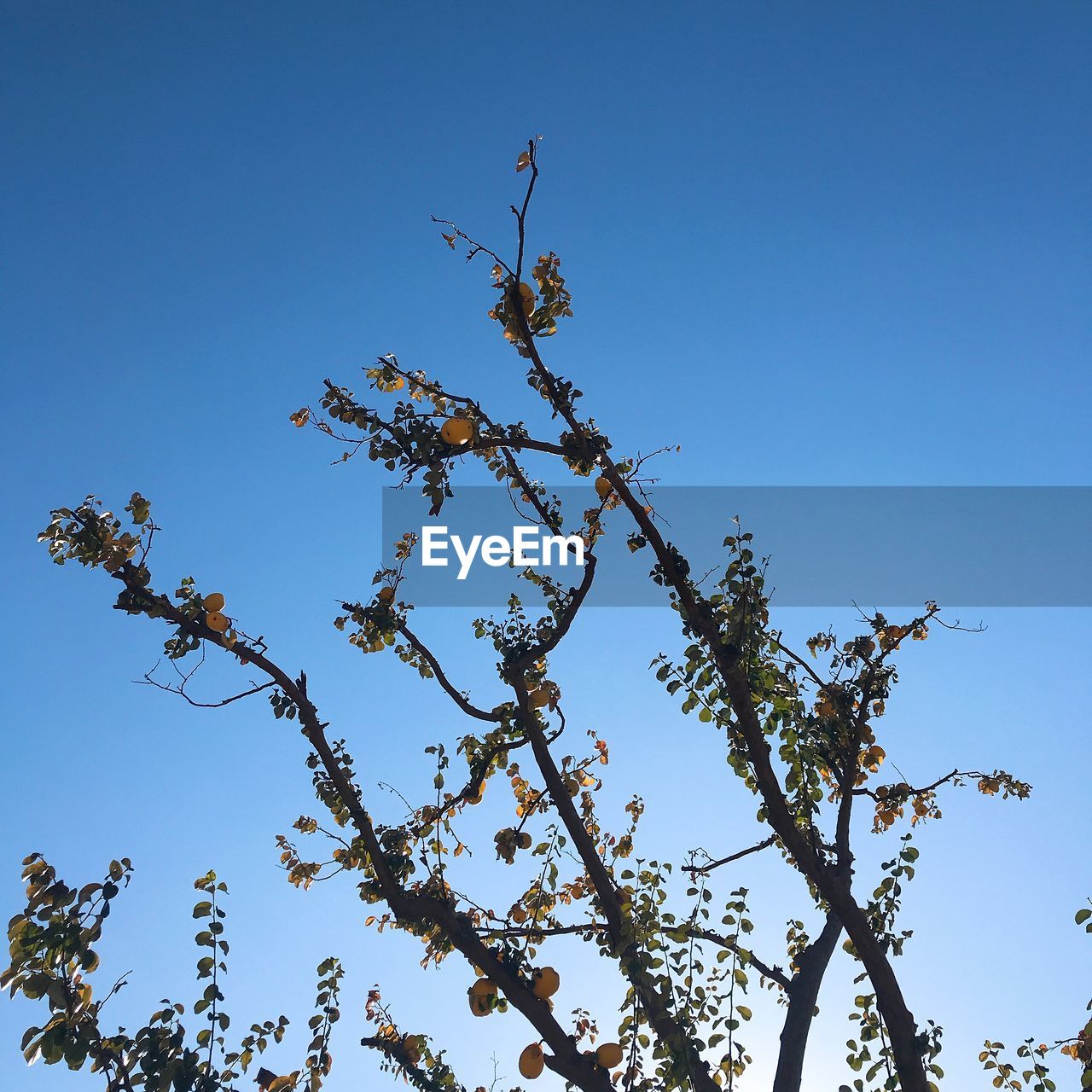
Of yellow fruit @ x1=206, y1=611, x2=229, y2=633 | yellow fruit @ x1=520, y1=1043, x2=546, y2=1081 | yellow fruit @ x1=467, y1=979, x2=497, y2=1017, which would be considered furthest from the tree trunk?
yellow fruit @ x1=206, y1=611, x2=229, y2=633

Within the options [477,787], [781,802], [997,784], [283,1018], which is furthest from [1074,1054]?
[283,1018]

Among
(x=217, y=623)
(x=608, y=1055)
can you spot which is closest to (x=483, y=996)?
(x=608, y=1055)

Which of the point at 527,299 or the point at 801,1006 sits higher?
the point at 527,299

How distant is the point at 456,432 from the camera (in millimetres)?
4559

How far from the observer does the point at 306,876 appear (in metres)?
5.88

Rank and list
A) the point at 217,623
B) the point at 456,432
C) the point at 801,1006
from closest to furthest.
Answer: the point at 217,623 → the point at 456,432 → the point at 801,1006

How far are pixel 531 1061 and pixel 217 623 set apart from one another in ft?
9.23

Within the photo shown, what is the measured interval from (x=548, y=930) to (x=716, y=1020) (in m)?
1.32

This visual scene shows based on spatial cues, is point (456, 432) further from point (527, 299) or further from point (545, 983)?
point (545, 983)

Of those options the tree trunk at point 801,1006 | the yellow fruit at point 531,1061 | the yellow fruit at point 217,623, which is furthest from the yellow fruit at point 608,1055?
the yellow fruit at point 217,623

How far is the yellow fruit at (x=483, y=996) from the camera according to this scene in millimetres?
4641

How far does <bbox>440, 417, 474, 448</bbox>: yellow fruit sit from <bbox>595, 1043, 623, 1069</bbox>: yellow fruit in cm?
331

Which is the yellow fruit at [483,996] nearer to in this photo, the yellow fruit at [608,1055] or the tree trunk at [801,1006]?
the yellow fruit at [608,1055]

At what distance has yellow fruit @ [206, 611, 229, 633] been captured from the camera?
4363 millimetres
